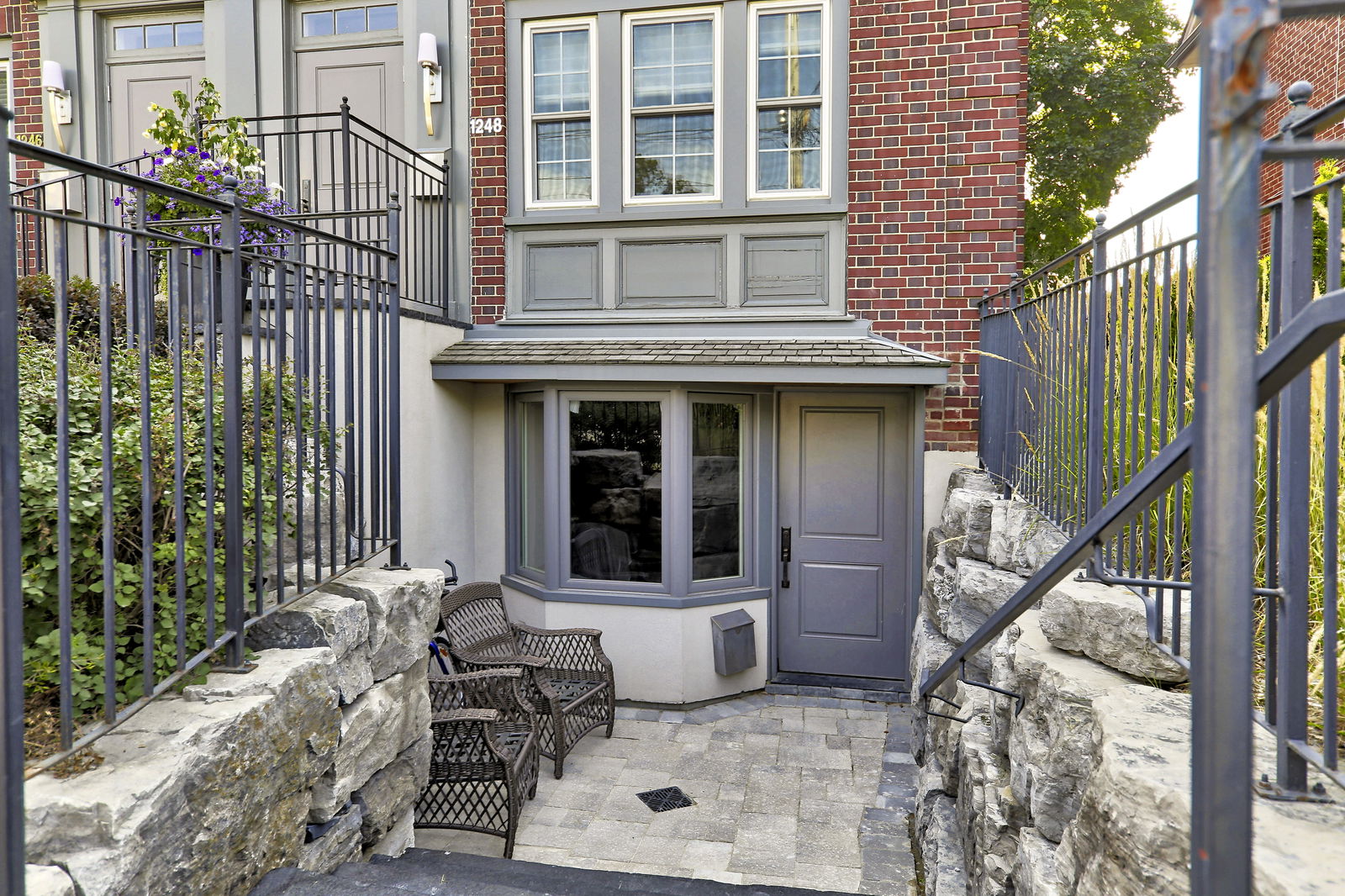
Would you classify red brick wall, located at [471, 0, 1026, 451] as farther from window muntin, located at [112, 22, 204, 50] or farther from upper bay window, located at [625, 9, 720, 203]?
window muntin, located at [112, 22, 204, 50]

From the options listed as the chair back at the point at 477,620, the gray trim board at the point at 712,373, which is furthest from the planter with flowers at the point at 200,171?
the chair back at the point at 477,620

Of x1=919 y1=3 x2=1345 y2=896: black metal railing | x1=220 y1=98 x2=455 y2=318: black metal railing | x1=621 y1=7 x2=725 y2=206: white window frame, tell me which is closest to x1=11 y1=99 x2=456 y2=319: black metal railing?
x1=220 y1=98 x2=455 y2=318: black metal railing

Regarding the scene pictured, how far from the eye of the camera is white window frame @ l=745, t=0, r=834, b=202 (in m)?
6.07

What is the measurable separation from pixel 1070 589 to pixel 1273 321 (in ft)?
3.12

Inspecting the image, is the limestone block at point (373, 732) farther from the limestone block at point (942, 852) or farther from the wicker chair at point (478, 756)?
the limestone block at point (942, 852)

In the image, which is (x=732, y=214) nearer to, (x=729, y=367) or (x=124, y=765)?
(x=729, y=367)

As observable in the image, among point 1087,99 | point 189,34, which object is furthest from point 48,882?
point 1087,99

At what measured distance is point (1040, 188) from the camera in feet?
42.6

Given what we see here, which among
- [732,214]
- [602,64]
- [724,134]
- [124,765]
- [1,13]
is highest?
[1,13]

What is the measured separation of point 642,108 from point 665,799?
468 cm

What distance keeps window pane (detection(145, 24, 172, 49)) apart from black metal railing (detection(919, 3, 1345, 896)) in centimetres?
705

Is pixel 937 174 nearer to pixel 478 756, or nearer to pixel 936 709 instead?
pixel 936 709

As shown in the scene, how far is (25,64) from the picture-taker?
7016 millimetres

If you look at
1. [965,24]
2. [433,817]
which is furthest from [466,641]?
[965,24]
